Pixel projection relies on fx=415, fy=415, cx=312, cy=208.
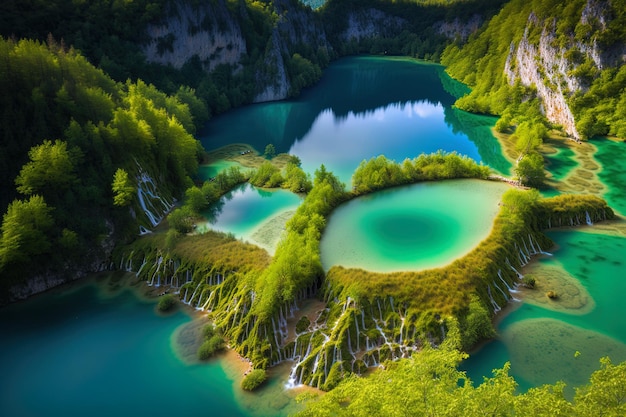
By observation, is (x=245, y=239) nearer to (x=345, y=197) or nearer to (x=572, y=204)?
(x=345, y=197)

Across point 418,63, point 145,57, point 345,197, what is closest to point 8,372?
point 345,197

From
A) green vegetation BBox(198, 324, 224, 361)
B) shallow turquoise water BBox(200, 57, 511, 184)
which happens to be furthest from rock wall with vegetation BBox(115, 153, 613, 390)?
shallow turquoise water BBox(200, 57, 511, 184)

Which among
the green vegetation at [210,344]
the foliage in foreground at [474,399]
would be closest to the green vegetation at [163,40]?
the green vegetation at [210,344]

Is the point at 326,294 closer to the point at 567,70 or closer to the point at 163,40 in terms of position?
the point at 567,70

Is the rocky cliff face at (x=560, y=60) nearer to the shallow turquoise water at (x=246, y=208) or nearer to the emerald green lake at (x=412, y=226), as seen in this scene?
the emerald green lake at (x=412, y=226)

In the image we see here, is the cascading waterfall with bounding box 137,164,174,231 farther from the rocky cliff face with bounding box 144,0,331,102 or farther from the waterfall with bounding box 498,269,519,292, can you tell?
the rocky cliff face with bounding box 144,0,331,102

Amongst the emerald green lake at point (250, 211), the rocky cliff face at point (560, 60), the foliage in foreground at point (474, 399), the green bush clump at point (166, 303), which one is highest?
the rocky cliff face at point (560, 60)
